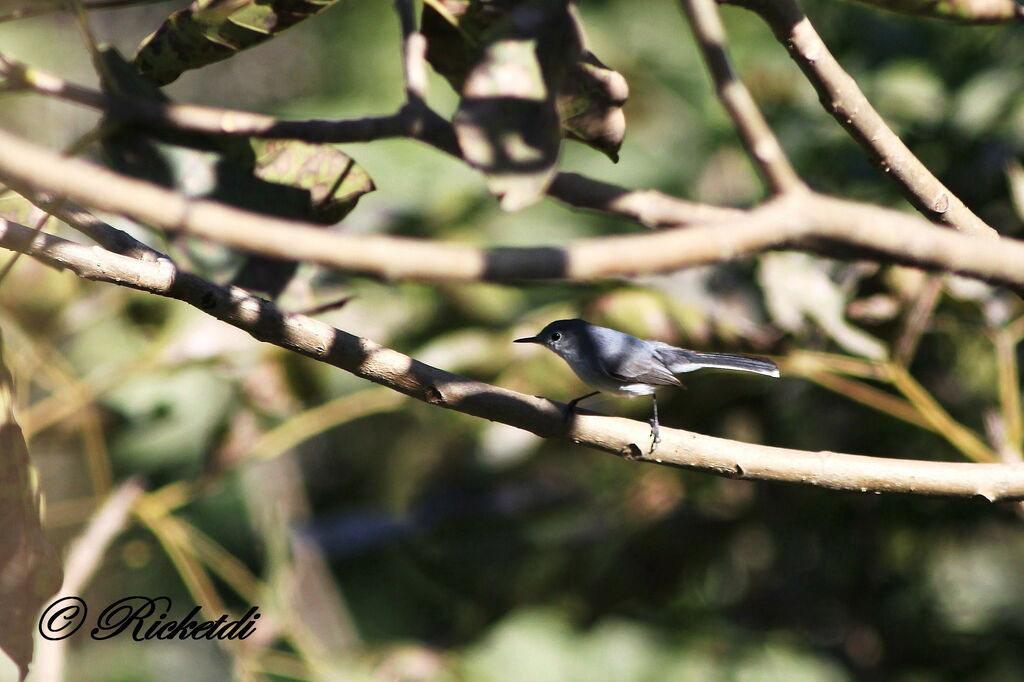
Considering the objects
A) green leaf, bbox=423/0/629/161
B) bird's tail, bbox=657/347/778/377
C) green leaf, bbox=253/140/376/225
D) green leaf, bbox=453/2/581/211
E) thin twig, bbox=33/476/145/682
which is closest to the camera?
green leaf, bbox=453/2/581/211

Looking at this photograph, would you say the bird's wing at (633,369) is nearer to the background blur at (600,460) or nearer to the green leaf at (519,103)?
the background blur at (600,460)

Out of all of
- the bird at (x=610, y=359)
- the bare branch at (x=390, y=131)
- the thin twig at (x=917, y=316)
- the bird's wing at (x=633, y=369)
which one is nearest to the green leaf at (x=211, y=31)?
the bare branch at (x=390, y=131)

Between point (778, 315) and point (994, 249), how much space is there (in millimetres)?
1186

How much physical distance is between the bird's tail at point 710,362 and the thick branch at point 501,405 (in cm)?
62

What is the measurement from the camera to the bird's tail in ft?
6.03

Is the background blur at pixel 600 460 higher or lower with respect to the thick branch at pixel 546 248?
lower

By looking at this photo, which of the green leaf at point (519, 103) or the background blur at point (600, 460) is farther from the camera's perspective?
the background blur at point (600, 460)

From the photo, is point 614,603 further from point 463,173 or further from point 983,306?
point 463,173

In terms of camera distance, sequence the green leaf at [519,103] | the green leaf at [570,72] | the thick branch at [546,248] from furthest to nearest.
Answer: the green leaf at [570,72] → the green leaf at [519,103] → the thick branch at [546,248]

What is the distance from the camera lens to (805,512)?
2615mm

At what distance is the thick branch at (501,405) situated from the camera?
99 cm

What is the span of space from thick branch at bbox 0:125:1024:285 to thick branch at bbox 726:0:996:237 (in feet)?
1.16

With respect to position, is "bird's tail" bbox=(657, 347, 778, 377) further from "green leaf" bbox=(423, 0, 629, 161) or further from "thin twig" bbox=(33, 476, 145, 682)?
"thin twig" bbox=(33, 476, 145, 682)

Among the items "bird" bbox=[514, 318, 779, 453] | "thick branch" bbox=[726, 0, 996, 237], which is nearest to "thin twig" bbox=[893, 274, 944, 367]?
"bird" bbox=[514, 318, 779, 453]
